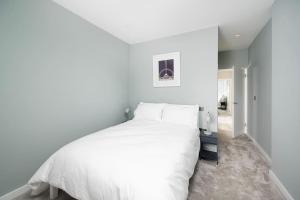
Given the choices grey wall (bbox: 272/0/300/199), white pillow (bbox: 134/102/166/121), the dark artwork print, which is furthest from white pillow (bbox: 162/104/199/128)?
grey wall (bbox: 272/0/300/199)

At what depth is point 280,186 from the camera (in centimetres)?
166

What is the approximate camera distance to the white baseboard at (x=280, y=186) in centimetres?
149

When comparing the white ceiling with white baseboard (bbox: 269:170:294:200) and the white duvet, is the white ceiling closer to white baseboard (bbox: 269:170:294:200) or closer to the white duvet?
the white duvet

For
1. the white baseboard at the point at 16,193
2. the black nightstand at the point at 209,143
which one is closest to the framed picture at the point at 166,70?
the black nightstand at the point at 209,143

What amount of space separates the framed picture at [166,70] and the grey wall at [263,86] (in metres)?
1.63

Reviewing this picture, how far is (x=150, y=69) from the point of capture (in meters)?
3.31

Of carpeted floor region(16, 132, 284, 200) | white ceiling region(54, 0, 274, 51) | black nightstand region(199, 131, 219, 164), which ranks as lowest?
carpeted floor region(16, 132, 284, 200)

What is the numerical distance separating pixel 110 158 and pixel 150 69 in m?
2.50

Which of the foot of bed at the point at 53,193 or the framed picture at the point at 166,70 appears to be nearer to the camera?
the foot of bed at the point at 53,193

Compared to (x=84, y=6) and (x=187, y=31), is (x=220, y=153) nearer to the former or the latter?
(x=187, y=31)

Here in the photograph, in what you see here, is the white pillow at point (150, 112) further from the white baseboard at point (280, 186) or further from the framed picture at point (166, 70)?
the white baseboard at point (280, 186)

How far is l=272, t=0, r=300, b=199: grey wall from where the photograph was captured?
1370 mm

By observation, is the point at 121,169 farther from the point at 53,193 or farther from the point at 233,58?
the point at 233,58

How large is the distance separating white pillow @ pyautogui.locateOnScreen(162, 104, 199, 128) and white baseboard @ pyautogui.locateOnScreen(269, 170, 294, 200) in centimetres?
119
